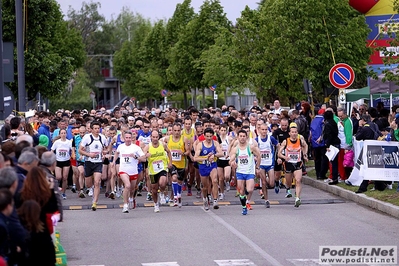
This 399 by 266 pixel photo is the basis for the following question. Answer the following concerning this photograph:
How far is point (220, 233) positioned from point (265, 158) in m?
4.97

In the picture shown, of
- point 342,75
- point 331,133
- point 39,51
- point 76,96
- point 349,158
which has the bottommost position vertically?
point 349,158

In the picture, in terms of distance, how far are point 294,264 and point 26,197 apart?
4180 mm

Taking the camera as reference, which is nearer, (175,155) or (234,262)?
(234,262)

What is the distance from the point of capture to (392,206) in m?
18.1

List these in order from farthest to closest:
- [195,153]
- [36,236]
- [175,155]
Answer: [175,155]
[195,153]
[36,236]

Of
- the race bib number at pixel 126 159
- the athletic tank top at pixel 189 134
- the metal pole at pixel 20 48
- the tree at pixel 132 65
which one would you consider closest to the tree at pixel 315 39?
the metal pole at pixel 20 48

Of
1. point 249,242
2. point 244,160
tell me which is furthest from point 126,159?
point 249,242

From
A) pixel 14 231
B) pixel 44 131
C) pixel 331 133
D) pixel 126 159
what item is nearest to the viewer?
pixel 14 231

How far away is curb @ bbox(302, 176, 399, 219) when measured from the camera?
18.1 m

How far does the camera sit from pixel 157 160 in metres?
19.6

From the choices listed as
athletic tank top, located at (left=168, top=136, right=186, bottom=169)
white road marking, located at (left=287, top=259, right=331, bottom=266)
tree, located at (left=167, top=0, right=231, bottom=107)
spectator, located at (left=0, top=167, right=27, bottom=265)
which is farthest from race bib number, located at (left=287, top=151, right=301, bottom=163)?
tree, located at (left=167, top=0, right=231, bottom=107)

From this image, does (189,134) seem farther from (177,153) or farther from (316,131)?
(316,131)

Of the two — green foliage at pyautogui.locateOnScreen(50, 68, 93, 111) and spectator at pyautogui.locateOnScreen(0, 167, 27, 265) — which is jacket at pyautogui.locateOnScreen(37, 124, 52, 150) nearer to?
spectator at pyautogui.locateOnScreen(0, 167, 27, 265)

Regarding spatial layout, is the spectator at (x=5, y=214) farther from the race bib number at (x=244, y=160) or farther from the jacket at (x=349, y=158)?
the jacket at (x=349, y=158)
